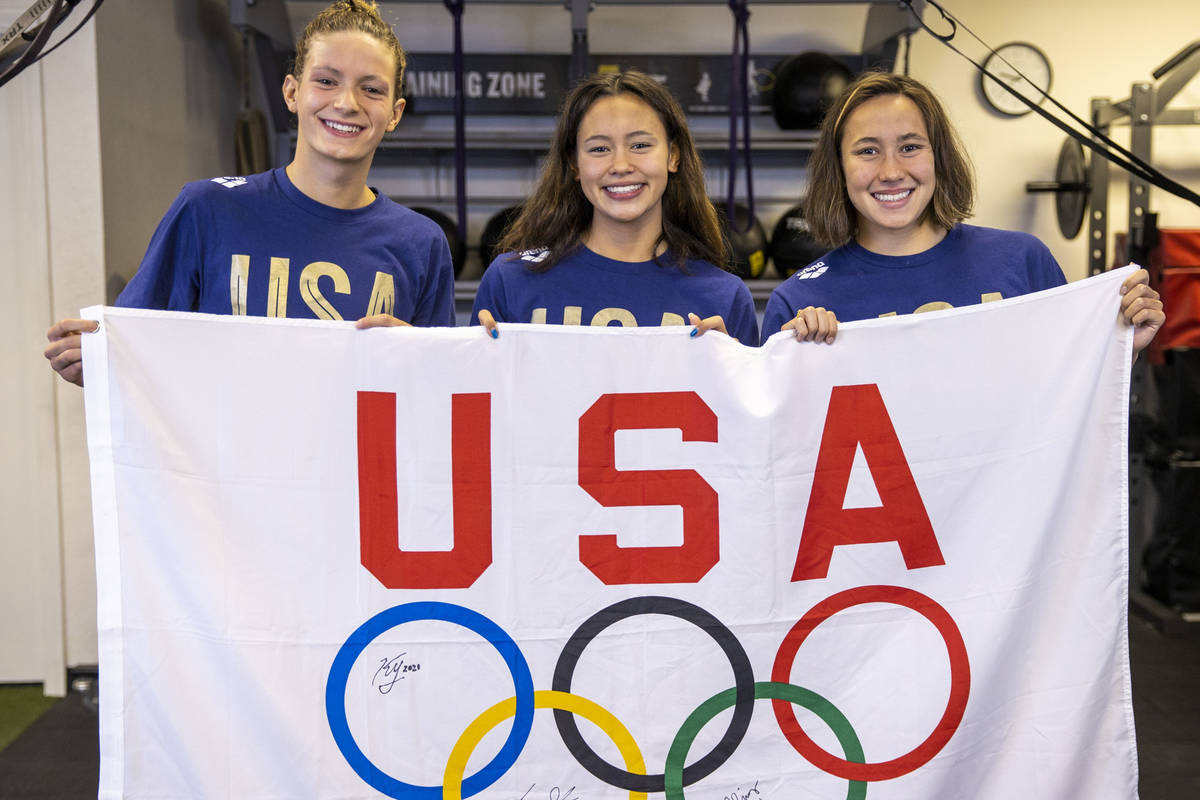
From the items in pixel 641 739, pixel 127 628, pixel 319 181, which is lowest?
pixel 641 739

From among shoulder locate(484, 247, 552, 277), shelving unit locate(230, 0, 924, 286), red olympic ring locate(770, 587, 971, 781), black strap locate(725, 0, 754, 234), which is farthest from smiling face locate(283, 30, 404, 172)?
shelving unit locate(230, 0, 924, 286)

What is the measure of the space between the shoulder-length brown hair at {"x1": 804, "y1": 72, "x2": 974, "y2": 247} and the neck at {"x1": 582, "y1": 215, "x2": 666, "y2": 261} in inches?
12.8

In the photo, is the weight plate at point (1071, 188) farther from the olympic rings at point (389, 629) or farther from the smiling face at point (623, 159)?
the olympic rings at point (389, 629)

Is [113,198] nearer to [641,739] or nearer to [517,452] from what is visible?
[517,452]

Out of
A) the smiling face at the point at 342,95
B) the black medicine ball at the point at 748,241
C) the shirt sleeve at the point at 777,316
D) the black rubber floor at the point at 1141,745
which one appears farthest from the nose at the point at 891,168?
the black medicine ball at the point at 748,241

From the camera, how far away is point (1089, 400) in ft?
5.43

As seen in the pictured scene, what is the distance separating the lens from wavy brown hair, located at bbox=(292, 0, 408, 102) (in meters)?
1.83

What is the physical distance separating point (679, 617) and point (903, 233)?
859 mm

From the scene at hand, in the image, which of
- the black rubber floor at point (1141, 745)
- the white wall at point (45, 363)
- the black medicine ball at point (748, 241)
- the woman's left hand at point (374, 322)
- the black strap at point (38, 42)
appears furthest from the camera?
the black medicine ball at point (748, 241)

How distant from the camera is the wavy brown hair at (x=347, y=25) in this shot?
1835 mm

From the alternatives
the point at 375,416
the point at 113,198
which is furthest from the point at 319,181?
the point at 113,198

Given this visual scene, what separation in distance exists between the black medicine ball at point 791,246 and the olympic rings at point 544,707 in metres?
3.04

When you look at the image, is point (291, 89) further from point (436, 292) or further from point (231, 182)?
point (436, 292)

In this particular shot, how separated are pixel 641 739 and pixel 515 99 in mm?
3452
